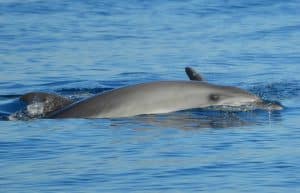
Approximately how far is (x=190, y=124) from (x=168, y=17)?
52.8ft

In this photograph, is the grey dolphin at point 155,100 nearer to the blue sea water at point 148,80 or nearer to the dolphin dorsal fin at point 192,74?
the blue sea water at point 148,80

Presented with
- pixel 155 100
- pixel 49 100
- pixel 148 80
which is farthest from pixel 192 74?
pixel 148 80

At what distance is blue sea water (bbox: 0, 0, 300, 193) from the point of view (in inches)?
554

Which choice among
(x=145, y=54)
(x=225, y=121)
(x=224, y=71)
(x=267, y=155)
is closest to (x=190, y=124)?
(x=225, y=121)

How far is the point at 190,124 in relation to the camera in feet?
56.1

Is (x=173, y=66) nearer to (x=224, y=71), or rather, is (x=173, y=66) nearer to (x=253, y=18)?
(x=224, y=71)

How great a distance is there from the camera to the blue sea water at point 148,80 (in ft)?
46.2

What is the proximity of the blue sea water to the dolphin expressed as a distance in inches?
7.4

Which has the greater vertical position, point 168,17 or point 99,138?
point 168,17

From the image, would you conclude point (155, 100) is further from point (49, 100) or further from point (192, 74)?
point (49, 100)

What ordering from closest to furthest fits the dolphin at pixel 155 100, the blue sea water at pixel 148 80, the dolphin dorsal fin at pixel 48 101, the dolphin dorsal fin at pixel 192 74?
the blue sea water at pixel 148 80 < the dolphin at pixel 155 100 < the dolphin dorsal fin at pixel 48 101 < the dolphin dorsal fin at pixel 192 74

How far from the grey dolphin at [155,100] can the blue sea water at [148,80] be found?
20 cm

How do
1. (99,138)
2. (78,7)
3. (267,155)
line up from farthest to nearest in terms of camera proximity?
(78,7)
(99,138)
(267,155)

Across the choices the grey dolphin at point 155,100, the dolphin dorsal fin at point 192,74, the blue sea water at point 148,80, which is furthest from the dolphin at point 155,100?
the dolphin dorsal fin at point 192,74
